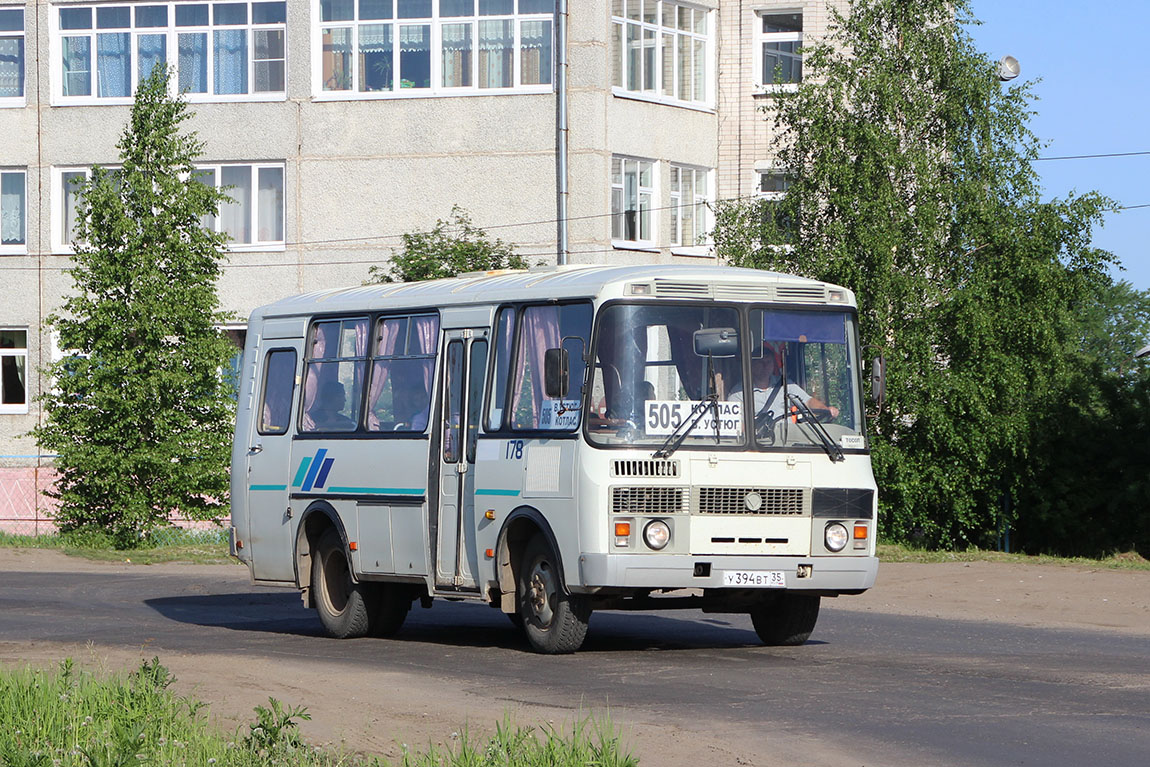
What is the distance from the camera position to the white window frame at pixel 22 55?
4000cm

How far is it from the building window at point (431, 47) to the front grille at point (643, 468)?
2411 cm

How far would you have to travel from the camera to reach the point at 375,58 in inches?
1499

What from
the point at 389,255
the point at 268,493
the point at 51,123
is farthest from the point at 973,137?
the point at 51,123

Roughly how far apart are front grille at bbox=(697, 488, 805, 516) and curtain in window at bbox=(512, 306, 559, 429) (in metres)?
1.46

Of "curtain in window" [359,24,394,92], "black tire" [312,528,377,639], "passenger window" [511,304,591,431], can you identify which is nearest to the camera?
Answer: "passenger window" [511,304,591,431]

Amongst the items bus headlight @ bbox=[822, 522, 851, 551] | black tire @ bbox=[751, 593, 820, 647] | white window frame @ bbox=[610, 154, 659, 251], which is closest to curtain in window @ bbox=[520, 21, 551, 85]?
white window frame @ bbox=[610, 154, 659, 251]

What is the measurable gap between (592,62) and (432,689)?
2610 cm

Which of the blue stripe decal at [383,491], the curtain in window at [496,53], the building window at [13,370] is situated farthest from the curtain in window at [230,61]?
the blue stripe decal at [383,491]

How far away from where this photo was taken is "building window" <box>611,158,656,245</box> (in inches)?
1473

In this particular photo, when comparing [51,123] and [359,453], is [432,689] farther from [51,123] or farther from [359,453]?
[51,123]

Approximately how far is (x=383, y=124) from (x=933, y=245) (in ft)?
42.4

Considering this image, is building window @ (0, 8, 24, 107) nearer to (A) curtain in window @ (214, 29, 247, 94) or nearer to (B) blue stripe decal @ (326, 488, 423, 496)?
(A) curtain in window @ (214, 29, 247, 94)

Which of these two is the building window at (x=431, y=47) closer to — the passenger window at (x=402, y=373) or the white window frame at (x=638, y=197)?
the white window frame at (x=638, y=197)

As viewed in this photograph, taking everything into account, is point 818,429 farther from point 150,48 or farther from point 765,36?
point 150,48
